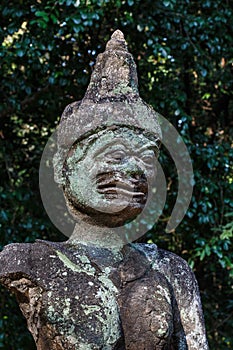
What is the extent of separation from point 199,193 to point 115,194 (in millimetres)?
2984

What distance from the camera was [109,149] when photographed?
2895 millimetres

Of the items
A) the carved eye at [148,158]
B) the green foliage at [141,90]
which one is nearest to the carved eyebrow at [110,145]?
the carved eye at [148,158]

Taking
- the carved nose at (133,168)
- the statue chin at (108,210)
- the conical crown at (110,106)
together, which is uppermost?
the conical crown at (110,106)

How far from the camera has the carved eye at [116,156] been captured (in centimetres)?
288

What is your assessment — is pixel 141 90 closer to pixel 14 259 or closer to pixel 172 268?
pixel 172 268

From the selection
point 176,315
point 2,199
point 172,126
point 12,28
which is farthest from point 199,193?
point 176,315

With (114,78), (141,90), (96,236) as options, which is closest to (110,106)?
(114,78)

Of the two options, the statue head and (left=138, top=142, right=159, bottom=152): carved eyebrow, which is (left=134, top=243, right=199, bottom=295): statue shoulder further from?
(left=138, top=142, right=159, bottom=152): carved eyebrow

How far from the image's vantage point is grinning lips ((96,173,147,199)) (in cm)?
286

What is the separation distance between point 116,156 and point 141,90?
2.80 metres

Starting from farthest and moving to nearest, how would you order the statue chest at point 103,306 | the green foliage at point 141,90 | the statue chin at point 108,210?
the green foliage at point 141,90
the statue chin at point 108,210
the statue chest at point 103,306

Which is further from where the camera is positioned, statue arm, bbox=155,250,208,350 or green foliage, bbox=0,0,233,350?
green foliage, bbox=0,0,233,350

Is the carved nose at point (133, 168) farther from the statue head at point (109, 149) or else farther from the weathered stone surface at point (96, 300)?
the weathered stone surface at point (96, 300)

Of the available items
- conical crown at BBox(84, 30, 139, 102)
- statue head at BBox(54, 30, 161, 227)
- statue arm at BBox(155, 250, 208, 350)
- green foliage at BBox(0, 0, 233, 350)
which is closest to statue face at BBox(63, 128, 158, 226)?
statue head at BBox(54, 30, 161, 227)
